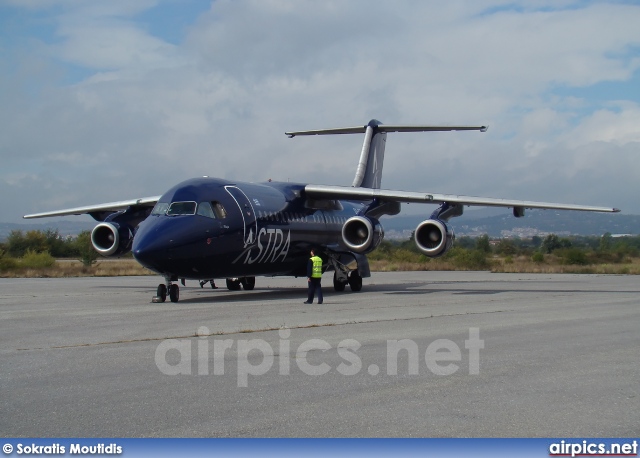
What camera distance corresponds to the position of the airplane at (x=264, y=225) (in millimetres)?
19406

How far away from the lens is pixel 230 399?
7.65 meters

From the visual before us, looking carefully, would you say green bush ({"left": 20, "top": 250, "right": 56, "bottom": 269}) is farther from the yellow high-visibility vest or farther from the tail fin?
the yellow high-visibility vest

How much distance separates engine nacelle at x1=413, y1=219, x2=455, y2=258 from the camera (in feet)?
76.7

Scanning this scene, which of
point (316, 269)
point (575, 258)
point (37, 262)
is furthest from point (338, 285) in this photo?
point (575, 258)

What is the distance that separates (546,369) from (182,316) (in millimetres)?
8196

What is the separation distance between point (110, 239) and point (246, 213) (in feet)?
18.3

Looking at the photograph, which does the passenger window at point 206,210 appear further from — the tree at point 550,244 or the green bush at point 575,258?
the tree at point 550,244

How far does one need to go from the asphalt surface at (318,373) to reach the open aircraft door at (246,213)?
4388mm

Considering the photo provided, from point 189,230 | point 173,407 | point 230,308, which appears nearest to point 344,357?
point 173,407

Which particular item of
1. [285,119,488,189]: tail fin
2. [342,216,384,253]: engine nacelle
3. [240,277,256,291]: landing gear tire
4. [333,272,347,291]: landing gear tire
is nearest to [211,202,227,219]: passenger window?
[342,216,384,253]: engine nacelle

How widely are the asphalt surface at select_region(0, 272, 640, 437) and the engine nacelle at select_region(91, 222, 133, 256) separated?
24.2ft

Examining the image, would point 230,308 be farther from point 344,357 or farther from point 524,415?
point 524,415

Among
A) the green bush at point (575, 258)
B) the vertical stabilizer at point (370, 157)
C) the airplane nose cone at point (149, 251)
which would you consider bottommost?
the green bush at point (575, 258)

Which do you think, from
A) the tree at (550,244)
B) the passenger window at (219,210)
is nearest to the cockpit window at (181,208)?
the passenger window at (219,210)
